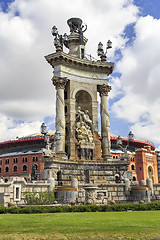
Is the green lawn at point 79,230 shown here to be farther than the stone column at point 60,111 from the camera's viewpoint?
No

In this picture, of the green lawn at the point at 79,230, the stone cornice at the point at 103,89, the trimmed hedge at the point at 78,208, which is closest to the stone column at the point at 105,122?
the stone cornice at the point at 103,89

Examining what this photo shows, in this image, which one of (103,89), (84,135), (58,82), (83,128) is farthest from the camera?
(103,89)

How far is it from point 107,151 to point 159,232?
26811mm

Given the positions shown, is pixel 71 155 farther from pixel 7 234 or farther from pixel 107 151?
pixel 7 234

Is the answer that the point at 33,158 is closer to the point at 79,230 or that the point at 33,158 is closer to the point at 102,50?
the point at 102,50

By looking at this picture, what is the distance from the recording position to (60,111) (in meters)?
33.9

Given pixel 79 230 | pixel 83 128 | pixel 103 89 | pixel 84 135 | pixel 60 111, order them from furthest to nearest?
1. pixel 103 89
2. pixel 83 128
3. pixel 84 135
4. pixel 60 111
5. pixel 79 230

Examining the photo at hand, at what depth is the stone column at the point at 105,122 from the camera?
1442 inches

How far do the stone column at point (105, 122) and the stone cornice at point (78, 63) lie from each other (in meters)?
2.65

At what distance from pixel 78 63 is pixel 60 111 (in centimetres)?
774

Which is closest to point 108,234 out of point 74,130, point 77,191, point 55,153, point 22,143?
point 77,191

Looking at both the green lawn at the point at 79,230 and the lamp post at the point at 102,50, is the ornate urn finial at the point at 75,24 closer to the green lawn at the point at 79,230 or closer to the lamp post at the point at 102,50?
the lamp post at the point at 102,50

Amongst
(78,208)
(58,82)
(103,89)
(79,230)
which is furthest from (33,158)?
(79,230)

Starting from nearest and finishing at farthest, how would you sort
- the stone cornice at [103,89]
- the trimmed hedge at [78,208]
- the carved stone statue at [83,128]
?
the trimmed hedge at [78,208] → the carved stone statue at [83,128] → the stone cornice at [103,89]
